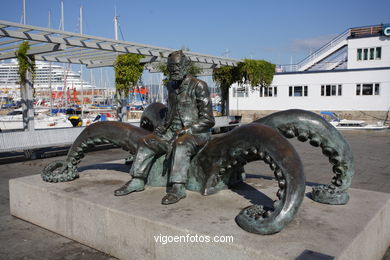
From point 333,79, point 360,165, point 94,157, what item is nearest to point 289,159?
point 360,165

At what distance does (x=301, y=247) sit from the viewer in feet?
10.0

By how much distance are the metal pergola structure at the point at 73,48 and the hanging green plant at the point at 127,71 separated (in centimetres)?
35

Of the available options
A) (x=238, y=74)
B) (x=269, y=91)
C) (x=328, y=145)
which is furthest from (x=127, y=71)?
(x=269, y=91)

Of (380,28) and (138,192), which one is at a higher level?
(380,28)

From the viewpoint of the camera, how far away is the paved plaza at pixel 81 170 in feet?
14.2

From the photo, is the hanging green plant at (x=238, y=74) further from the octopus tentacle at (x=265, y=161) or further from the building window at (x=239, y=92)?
the octopus tentacle at (x=265, y=161)

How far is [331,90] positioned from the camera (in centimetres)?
2598

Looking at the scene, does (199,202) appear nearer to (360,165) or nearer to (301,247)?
(301,247)

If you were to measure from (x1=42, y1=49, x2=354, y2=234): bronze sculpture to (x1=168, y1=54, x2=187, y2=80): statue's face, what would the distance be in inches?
15.8

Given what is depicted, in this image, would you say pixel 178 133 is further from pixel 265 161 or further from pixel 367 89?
pixel 367 89

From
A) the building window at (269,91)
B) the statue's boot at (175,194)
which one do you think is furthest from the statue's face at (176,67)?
the building window at (269,91)

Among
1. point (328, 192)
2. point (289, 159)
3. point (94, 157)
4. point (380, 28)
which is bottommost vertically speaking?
point (94, 157)

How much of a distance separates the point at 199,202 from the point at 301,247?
1607 mm

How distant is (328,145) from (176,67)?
7.12 ft
